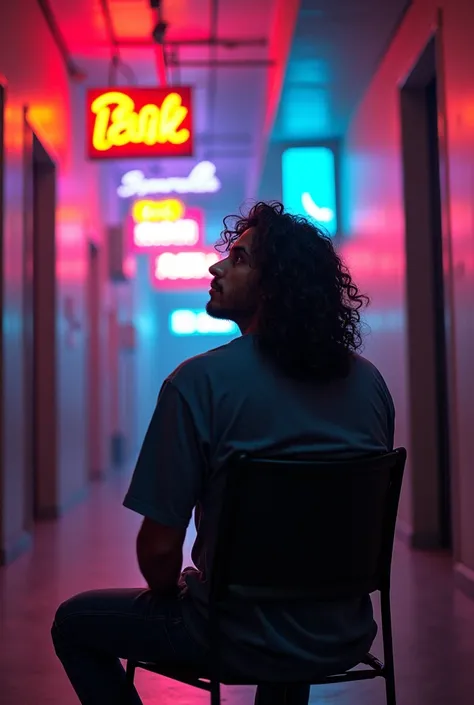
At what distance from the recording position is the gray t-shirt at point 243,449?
1439 millimetres

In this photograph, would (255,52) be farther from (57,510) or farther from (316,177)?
(57,510)

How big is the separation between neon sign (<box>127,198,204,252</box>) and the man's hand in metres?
9.92

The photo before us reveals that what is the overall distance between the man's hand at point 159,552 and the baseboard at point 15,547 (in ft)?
12.0

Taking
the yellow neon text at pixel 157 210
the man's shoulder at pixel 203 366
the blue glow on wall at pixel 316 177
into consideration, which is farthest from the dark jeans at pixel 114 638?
the yellow neon text at pixel 157 210

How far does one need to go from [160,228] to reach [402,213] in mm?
6374

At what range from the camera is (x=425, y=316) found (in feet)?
17.6

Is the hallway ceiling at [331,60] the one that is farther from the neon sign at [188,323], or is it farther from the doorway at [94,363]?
the neon sign at [188,323]

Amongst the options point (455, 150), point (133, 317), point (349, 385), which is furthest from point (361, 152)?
point (133, 317)

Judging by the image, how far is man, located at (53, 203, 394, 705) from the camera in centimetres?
145

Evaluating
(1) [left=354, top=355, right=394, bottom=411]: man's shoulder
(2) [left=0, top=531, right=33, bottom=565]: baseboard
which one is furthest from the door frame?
(1) [left=354, top=355, right=394, bottom=411]: man's shoulder

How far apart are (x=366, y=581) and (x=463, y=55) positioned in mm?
3134

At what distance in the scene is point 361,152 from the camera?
22.9 ft

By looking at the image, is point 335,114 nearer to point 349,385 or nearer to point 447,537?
point 447,537

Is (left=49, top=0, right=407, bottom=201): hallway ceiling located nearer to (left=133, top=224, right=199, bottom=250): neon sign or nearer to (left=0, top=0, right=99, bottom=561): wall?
(left=0, top=0, right=99, bottom=561): wall
